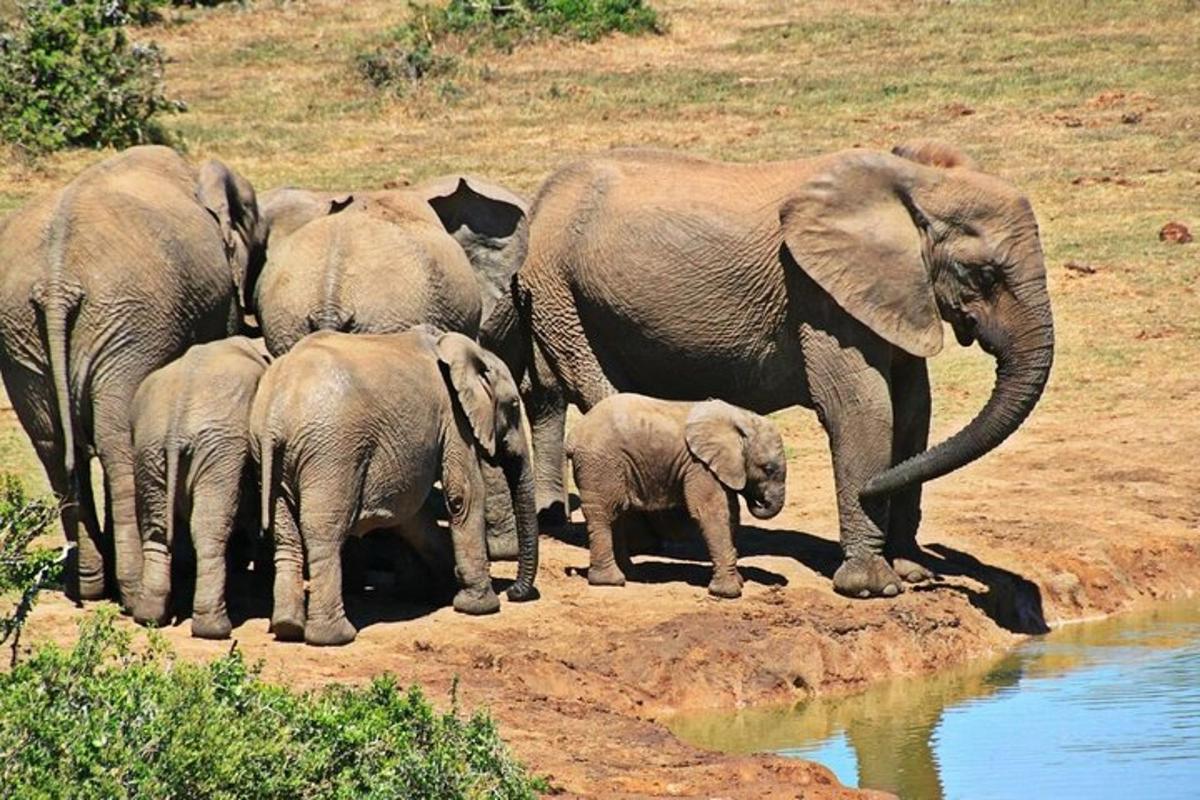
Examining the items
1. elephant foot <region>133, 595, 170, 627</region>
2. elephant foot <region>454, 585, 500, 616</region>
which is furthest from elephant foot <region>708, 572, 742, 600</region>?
elephant foot <region>133, 595, 170, 627</region>

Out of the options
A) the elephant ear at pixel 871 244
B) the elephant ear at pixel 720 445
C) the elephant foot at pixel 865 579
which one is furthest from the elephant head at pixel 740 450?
the elephant ear at pixel 871 244

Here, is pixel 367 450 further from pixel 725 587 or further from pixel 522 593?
pixel 725 587

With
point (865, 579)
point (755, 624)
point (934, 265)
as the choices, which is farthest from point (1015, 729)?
point (934, 265)

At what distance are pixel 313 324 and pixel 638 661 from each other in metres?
2.39

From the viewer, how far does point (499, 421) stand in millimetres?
12359

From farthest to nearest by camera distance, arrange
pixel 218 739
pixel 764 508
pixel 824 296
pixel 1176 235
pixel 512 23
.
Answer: pixel 512 23 < pixel 1176 235 < pixel 824 296 < pixel 764 508 < pixel 218 739

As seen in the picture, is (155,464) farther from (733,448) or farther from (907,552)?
(907,552)

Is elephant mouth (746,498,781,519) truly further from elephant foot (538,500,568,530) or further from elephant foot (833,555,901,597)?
elephant foot (538,500,568,530)

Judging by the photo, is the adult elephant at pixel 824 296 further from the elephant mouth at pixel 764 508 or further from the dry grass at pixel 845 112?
the dry grass at pixel 845 112

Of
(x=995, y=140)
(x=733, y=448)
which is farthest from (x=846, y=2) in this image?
(x=733, y=448)

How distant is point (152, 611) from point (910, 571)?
13.7 ft

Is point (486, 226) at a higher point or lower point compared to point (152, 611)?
higher

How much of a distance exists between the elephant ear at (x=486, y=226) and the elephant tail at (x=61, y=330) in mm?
2995

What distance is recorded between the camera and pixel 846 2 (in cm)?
3391
